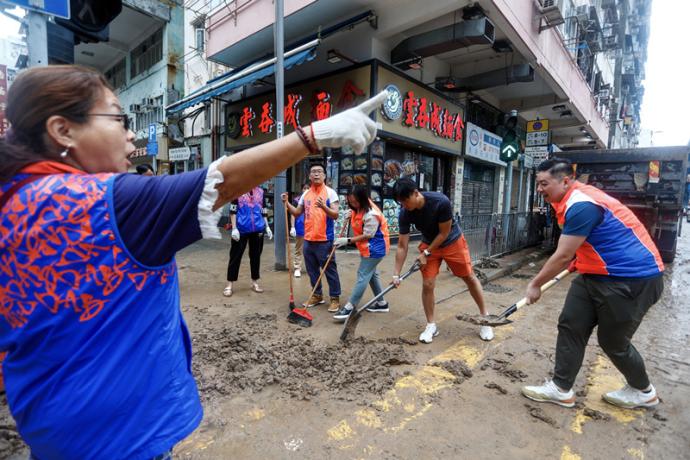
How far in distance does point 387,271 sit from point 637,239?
488 centimetres

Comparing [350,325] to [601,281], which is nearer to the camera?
[601,281]

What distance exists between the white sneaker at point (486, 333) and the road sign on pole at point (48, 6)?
15.0ft

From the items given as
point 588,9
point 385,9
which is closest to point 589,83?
point 588,9

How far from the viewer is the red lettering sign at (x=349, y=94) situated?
9234 mm

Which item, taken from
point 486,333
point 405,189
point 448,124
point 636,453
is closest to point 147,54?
point 448,124

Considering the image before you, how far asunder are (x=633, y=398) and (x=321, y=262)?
3.62 meters

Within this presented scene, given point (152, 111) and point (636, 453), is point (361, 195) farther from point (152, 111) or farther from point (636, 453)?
point (152, 111)

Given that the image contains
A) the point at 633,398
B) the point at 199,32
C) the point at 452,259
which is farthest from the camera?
the point at 199,32

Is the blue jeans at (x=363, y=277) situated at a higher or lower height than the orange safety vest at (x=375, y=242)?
lower

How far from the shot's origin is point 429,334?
4.14 meters

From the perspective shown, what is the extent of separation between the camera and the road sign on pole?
215 centimetres

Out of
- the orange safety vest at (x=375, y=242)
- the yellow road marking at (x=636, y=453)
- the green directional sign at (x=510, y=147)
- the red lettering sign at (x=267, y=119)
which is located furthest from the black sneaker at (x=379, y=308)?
the red lettering sign at (x=267, y=119)

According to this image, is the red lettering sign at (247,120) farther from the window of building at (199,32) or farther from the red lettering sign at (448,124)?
the red lettering sign at (448,124)

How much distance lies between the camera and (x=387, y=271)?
739cm
